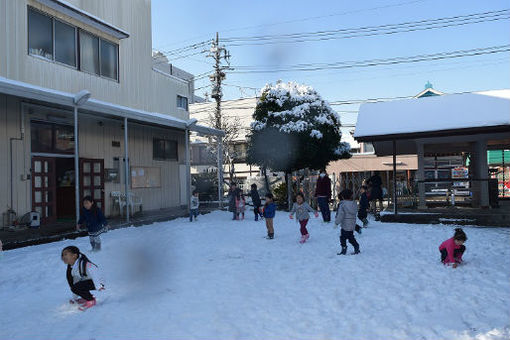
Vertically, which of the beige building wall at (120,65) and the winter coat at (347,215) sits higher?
the beige building wall at (120,65)

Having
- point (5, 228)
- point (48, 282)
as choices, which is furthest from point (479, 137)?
point (5, 228)

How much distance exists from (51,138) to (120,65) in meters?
4.11

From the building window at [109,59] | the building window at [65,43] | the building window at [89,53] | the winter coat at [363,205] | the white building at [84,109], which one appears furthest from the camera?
the building window at [109,59]

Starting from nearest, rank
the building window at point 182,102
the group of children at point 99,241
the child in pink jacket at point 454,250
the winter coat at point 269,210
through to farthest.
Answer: the group of children at point 99,241, the child in pink jacket at point 454,250, the winter coat at point 269,210, the building window at point 182,102

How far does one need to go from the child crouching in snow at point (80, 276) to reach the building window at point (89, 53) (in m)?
9.74

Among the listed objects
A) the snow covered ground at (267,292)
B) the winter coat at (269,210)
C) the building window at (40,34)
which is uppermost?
the building window at (40,34)

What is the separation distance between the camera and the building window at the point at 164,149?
17.3 metres

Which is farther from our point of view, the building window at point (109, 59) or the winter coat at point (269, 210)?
the building window at point (109, 59)

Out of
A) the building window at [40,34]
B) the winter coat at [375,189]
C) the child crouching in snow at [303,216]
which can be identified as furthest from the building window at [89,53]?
the winter coat at [375,189]

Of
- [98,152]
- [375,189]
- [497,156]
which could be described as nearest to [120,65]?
[98,152]

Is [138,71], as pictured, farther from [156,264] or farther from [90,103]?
[156,264]

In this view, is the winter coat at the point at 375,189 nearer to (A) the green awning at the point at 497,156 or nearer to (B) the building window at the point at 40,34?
Answer: (B) the building window at the point at 40,34

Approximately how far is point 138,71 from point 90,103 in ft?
18.6

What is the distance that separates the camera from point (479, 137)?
14773mm
